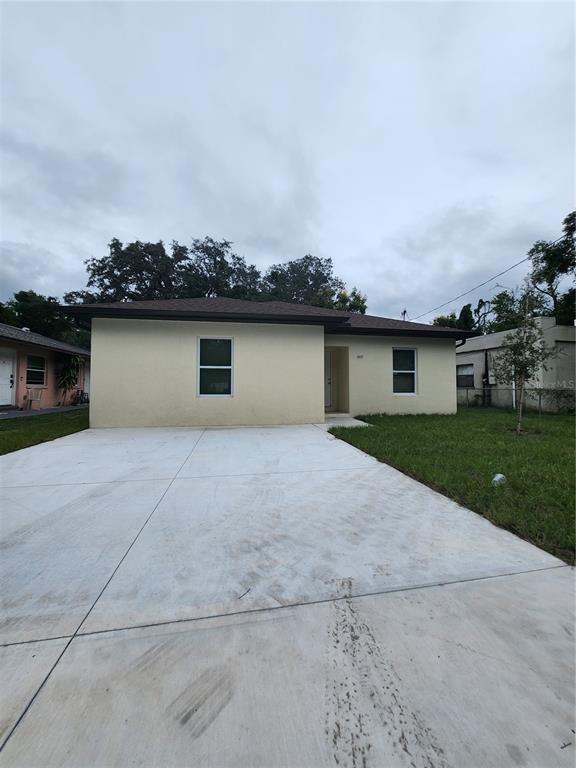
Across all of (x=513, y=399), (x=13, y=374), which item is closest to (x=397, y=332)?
(x=513, y=399)

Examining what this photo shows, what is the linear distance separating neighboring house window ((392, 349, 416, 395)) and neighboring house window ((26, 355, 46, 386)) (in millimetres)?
15054

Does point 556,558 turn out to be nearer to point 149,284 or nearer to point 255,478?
point 255,478

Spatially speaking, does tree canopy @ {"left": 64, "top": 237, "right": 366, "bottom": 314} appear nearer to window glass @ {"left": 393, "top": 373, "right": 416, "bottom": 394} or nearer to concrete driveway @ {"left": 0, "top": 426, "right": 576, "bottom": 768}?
window glass @ {"left": 393, "top": 373, "right": 416, "bottom": 394}

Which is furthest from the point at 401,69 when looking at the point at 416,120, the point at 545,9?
the point at 545,9

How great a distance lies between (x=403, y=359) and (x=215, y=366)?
6.35 metres

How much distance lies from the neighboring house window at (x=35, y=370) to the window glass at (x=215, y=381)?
1024 cm

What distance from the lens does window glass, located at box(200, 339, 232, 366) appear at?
827cm

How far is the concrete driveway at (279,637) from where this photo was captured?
1.09 metres

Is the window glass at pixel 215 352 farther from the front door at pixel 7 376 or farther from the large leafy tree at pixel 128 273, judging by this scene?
the large leafy tree at pixel 128 273

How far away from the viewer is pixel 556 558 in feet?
7.39

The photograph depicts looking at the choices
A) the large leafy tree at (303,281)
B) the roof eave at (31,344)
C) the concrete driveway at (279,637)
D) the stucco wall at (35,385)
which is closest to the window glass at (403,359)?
the concrete driveway at (279,637)

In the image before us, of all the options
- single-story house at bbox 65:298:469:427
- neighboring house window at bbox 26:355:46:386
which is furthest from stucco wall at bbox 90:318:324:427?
neighboring house window at bbox 26:355:46:386

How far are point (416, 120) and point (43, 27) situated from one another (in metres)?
9.05

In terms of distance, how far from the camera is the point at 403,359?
10578 mm
